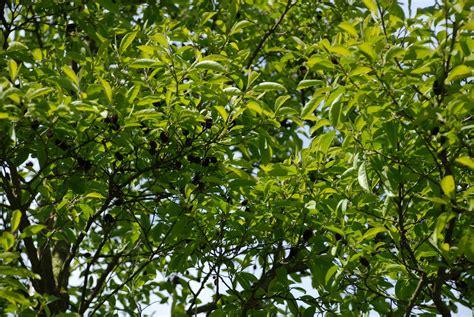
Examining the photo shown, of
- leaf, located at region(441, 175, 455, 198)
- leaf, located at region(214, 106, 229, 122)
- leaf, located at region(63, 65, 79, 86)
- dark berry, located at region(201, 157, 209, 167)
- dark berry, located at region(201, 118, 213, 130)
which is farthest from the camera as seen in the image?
dark berry, located at region(201, 157, 209, 167)

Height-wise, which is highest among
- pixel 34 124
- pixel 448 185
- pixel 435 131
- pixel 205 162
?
pixel 34 124

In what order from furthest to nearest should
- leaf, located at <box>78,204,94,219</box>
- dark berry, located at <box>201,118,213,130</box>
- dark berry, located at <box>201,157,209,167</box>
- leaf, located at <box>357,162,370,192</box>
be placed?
leaf, located at <box>78,204,94,219</box>
dark berry, located at <box>201,157,209,167</box>
dark berry, located at <box>201,118,213,130</box>
leaf, located at <box>357,162,370,192</box>

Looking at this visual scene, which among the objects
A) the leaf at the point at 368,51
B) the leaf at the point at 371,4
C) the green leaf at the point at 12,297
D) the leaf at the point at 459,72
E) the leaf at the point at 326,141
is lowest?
the green leaf at the point at 12,297

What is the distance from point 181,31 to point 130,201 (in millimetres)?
1300

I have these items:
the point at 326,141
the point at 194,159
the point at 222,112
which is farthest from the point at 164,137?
the point at 326,141

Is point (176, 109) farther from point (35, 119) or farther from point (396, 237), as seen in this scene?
point (396, 237)

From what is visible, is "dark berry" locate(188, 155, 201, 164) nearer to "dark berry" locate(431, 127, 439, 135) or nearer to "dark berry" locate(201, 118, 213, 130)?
"dark berry" locate(201, 118, 213, 130)

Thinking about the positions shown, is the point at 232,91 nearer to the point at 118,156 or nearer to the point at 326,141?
the point at 326,141

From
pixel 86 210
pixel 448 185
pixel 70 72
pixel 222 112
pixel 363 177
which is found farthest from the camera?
pixel 86 210

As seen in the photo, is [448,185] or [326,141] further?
[326,141]

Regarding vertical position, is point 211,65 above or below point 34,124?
above

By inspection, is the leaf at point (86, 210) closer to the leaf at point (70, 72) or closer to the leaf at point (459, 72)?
the leaf at point (70, 72)

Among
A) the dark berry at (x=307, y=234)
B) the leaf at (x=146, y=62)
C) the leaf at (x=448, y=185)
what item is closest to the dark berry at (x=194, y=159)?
the leaf at (x=146, y=62)

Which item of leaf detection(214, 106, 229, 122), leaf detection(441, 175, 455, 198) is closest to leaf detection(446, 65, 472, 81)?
leaf detection(441, 175, 455, 198)
